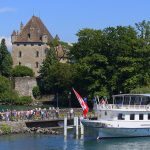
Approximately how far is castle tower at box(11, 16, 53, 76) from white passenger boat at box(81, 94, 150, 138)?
76915mm

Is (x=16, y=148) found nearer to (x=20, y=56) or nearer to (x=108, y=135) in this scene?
(x=108, y=135)

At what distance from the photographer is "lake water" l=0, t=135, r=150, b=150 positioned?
2116 inches

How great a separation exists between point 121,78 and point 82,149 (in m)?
38.4

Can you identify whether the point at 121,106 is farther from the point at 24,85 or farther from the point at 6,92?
the point at 24,85

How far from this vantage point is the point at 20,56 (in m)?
140

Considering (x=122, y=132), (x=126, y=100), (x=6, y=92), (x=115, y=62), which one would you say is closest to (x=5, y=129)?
(x=122, y=132)

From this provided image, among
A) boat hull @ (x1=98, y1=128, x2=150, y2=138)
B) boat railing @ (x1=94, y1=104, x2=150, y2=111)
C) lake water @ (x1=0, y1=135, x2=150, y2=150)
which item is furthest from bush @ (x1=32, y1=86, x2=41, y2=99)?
boat hull @ (x1=98, y1=128, x2=150, y2=138)

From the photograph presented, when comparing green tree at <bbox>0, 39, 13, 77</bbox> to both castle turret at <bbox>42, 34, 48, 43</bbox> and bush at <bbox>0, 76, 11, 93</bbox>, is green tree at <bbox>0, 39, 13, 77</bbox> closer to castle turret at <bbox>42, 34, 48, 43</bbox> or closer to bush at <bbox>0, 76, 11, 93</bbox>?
bush at <bbox>0, 76, 11, 93</bbox>

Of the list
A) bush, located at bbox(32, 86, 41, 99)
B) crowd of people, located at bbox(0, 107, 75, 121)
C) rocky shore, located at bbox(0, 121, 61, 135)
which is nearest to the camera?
rocky shore, located at bbox(0, 121, 61, 135)

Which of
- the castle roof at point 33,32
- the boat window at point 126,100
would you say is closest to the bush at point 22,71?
the castle roof at point 33,32

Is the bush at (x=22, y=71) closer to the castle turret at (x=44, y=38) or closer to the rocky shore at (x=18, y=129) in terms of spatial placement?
the castle turret at (x=44, y=38)

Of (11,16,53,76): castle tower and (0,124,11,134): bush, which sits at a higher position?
(11,16,53,76): castle tower

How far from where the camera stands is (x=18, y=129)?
6147 centimetres

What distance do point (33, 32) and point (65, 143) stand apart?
270 ft
